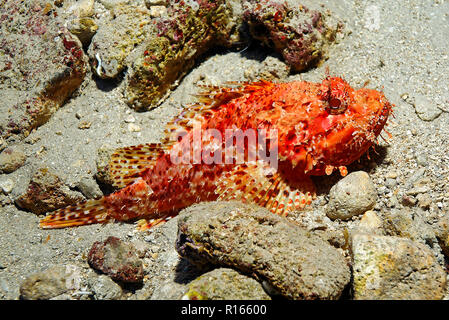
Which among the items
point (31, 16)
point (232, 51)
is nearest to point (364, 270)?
point (232, 51)

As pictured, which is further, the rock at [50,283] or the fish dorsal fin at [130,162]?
the fish dorsal fin at [130,162]

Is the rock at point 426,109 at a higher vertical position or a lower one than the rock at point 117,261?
higher

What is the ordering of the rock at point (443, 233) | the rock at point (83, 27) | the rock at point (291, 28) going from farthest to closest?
the rock at point (83, 27), the rock at point (291, 28), the rock at point (443, 233)

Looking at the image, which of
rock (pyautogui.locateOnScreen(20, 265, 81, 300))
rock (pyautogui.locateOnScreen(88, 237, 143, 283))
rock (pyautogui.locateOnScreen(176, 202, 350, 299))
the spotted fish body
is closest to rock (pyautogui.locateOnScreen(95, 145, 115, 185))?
the spotted fish body

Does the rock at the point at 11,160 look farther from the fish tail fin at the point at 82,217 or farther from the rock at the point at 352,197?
the rock at the point at 352,197

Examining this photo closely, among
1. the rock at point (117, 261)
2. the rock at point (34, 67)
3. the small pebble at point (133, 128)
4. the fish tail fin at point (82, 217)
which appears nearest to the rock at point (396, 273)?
the rock at point (117, 261)
